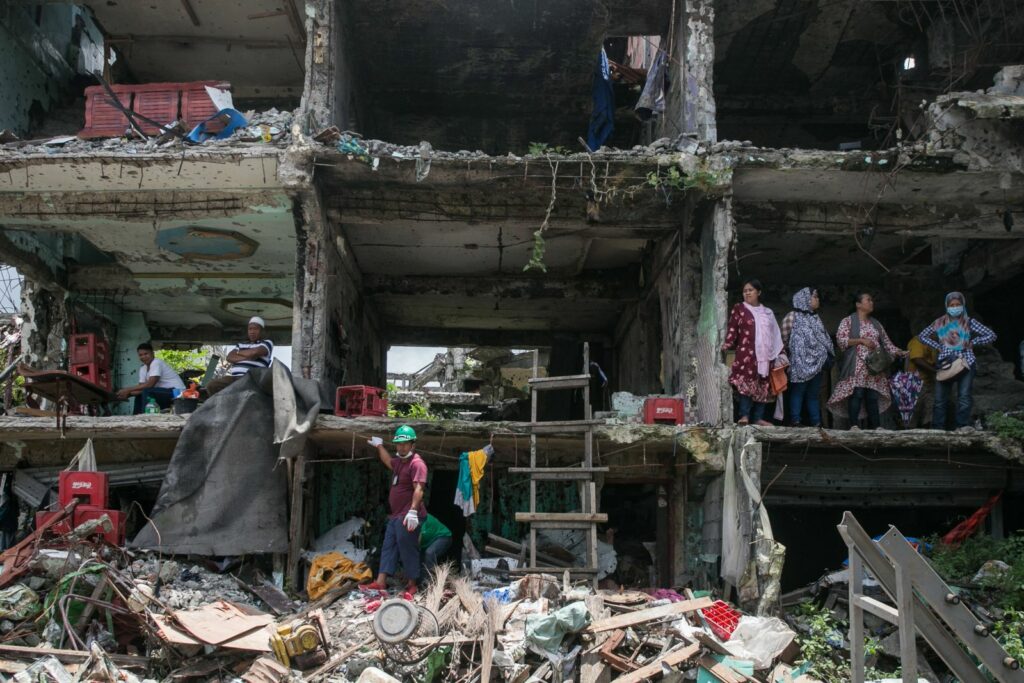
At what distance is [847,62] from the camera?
13.3 meters

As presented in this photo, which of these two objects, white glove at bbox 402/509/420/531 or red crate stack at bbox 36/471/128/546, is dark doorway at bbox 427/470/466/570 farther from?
red crate stack at bbox 36/471/128/546

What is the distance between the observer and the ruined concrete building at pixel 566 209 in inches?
418

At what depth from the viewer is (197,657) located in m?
8.41

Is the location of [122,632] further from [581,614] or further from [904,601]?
[904,601]

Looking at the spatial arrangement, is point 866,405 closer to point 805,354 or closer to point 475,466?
point 805,354

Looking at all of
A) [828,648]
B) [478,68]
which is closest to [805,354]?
[828,648]

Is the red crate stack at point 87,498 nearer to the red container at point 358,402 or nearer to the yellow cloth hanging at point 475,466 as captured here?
the red container at point 358,402

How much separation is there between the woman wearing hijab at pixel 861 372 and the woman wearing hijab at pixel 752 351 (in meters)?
1.05

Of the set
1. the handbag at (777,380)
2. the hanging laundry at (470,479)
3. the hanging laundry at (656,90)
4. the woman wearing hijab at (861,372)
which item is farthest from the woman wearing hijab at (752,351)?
the hanging laundry at (656,90)

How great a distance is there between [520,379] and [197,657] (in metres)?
13.2

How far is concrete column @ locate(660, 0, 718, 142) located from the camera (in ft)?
36.2

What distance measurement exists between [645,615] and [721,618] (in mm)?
937

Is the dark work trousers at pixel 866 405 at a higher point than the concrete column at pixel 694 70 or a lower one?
lower

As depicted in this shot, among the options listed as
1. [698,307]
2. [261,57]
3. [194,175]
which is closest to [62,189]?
[194,175]
